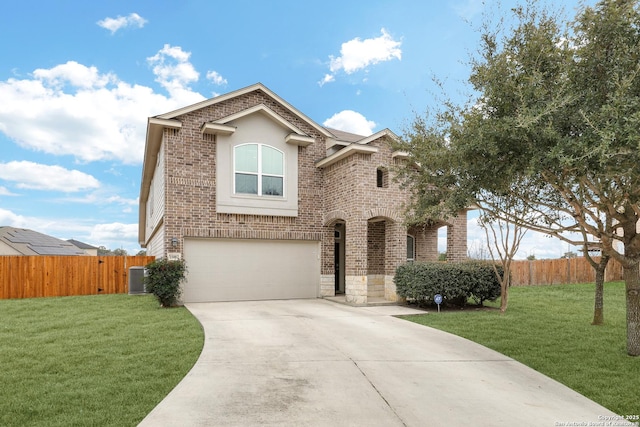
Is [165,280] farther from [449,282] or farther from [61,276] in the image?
[449,282]

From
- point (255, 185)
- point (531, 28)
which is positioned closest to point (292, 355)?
point (531, 28)

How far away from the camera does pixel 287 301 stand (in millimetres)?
13953

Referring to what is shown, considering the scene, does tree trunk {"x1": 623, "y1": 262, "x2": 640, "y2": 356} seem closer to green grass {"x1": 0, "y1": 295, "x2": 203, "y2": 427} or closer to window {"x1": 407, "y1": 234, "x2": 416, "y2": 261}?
green grass {"x1": 0, "y1": 295, "x2": 203, "y2": 427}

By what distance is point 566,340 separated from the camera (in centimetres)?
812

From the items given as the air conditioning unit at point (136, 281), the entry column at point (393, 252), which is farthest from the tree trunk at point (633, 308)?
the air conditioning unit at point (136, 281)

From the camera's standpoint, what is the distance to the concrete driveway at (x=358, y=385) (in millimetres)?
4250

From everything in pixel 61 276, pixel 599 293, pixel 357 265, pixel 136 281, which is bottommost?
pixel 136 281

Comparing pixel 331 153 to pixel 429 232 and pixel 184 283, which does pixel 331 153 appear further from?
pixel 184 283

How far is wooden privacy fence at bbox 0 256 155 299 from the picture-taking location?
1506cm

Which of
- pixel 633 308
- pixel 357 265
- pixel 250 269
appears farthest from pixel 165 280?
Answer: pixel 633 308

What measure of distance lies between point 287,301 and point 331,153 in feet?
18.7

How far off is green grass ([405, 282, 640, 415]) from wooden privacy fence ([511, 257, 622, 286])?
21.5ft

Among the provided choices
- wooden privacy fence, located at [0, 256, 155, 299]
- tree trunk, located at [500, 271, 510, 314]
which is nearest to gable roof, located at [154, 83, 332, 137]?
wooden privacy fence, located at [0, 256, 155, 299]

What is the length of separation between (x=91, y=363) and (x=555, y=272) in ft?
71.6
